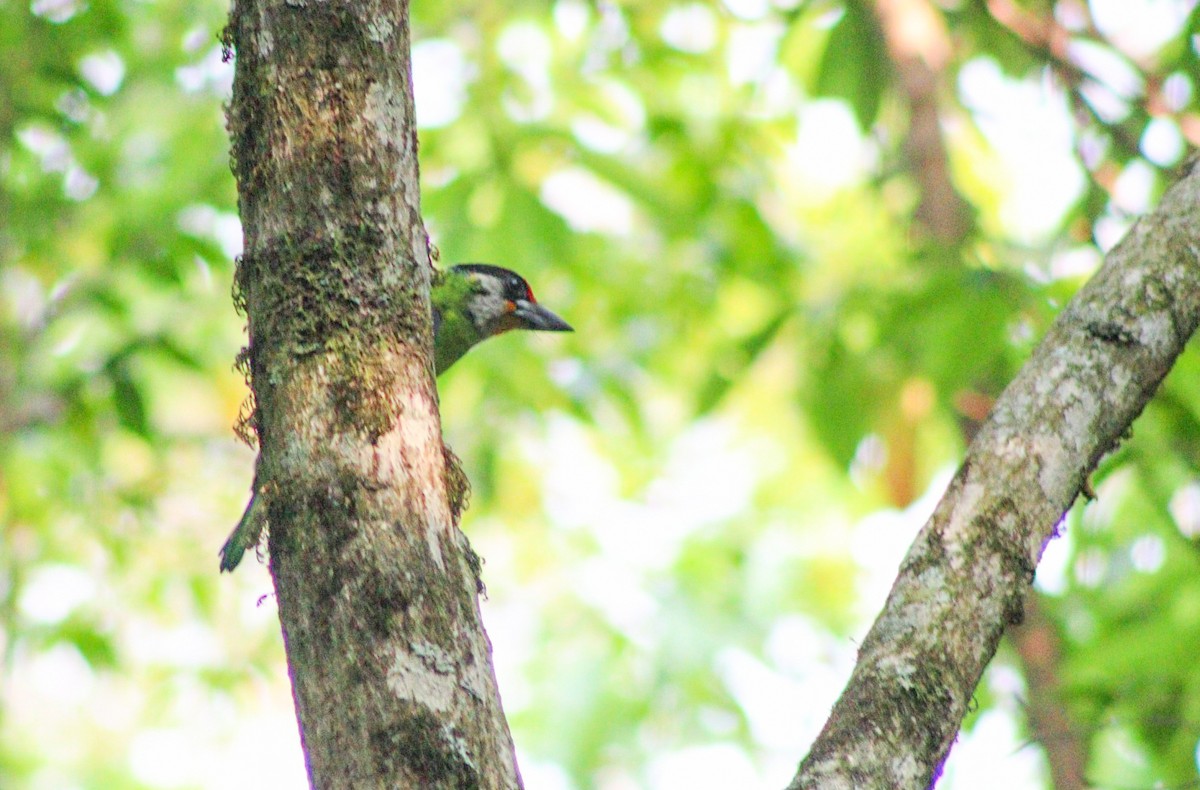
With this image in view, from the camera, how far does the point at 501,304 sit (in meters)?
5.12

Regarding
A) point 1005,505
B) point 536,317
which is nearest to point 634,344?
point 536,317

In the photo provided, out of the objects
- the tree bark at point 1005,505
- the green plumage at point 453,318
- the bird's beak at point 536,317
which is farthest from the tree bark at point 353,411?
the bird's beak at point 536,317

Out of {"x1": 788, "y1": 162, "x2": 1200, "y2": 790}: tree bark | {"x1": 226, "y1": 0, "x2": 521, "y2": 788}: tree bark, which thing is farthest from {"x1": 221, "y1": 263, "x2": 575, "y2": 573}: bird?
{"x1": 788, "y1": 162, "x2": 1200, "y2": 790}: tree bark

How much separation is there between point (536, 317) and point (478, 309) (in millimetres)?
314

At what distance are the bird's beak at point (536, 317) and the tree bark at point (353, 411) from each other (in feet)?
10.4

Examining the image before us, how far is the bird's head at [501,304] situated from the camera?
4.96 metres

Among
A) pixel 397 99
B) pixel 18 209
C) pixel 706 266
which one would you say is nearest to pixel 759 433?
pixel 706 266

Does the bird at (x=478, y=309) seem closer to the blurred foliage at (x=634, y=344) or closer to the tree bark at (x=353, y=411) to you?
the blurred foliage at (x=634, y=344)

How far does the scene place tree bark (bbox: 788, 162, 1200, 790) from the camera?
1750mm

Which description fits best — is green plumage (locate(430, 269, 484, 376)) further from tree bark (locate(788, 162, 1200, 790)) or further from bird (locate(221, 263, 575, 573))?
tree bark (locate(788, 162, 1200, 790))

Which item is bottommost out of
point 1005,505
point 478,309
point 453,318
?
point 1005,505

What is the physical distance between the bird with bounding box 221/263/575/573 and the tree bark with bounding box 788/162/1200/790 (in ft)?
9.19

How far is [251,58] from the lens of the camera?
1918 mm

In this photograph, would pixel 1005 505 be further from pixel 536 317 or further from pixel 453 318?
pixel 536 317
